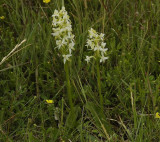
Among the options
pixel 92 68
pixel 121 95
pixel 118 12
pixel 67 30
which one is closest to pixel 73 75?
pixel 92 68

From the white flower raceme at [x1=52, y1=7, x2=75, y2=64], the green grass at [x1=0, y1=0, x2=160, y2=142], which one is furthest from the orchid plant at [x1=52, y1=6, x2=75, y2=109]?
the green grass at [x1=0, y1=0, x2=160, y2=142]

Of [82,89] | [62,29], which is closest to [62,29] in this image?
[62,29]

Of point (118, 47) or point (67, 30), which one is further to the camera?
point (118, 47)

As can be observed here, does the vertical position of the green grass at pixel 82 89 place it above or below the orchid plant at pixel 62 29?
below

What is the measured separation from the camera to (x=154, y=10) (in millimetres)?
3004

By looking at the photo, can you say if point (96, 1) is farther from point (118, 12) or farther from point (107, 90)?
point (107, 90)

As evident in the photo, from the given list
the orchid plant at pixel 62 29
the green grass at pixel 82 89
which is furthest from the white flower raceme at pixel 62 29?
the green grass at pixel 82 89

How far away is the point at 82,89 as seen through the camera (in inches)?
78.5

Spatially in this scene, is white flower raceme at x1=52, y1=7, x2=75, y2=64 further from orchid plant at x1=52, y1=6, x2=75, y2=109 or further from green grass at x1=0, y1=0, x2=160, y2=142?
green grass at x1=0, y1=0, x2=160, y2=142

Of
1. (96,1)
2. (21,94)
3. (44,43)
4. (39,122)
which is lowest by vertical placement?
(39,122)

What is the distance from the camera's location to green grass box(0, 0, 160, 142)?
1992mm

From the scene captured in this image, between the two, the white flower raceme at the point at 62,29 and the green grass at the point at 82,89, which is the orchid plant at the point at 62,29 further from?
the green grass at the point at 82,89

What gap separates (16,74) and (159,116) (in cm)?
114

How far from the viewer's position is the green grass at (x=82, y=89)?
1.99 meters
